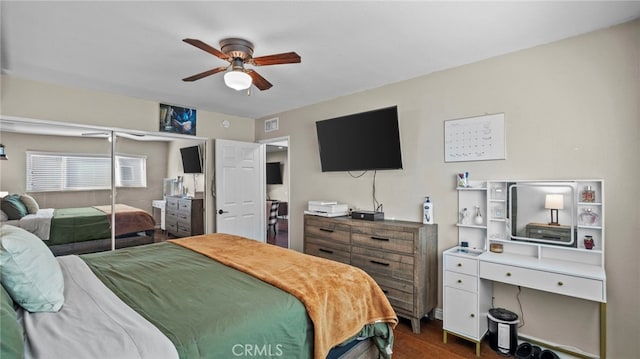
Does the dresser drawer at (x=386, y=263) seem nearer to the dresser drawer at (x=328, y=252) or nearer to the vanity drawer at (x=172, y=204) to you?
the dresser drawer at (x=328, y=252)

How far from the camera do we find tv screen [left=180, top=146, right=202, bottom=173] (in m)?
4.42

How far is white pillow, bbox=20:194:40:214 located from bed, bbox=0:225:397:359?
5.54 feet

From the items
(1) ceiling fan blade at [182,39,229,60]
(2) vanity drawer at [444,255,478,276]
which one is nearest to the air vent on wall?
(1) ceiling fan blade at [182,39,229,60]

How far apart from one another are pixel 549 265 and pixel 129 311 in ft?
8.60

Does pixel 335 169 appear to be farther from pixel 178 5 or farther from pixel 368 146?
pixel 178 5

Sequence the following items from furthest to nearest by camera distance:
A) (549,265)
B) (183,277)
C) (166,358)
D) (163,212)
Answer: (163,212) < (549,265) < (183,277) < (166,358)

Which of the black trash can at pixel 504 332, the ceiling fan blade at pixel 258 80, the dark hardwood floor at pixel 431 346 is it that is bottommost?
the dark hardwood floor at pixel 431 346

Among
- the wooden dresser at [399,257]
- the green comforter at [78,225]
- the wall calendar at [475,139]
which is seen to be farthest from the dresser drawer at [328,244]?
the green comforter at [78,225]

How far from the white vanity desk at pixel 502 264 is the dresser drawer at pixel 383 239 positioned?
1.11 ft

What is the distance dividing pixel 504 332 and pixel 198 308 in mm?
2275

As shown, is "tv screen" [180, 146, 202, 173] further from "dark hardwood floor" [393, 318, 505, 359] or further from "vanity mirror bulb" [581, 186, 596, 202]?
"vanity mirror bulb" [581, 186, 596, 202]

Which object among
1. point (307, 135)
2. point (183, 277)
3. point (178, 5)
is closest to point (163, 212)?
point (307, 135)

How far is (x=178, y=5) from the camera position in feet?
6.20

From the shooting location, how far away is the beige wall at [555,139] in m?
2.10
